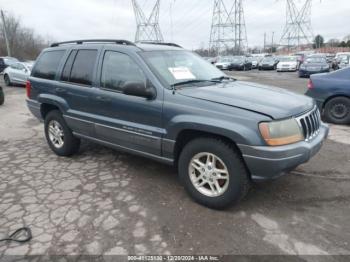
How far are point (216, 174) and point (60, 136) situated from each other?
3.05 metres

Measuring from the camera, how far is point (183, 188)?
4.16 m

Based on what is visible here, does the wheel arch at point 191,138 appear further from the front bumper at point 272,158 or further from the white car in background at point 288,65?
the white car in background at point 288,65

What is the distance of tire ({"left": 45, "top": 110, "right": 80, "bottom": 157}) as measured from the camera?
5.24 m

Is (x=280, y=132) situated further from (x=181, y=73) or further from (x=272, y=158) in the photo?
(x=181, y=73)

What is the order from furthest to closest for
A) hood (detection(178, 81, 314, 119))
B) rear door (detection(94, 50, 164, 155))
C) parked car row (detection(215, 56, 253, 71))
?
parked car row (detection(215, 56, 253, 71))
rear door (detection(94, 50, 164, 155))
hood (detection(178, 81, 314, 119))

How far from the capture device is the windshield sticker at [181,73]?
4.03 metres

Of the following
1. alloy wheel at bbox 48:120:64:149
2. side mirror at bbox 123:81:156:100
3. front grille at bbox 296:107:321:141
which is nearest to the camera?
front grille at bbox 296:107:321:141

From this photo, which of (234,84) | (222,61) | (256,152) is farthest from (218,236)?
(222,61)

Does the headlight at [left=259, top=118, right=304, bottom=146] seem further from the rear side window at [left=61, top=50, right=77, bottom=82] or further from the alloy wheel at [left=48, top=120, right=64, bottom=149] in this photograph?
the alloy wheel at [left=48, top=120, right=64, bottom=149]

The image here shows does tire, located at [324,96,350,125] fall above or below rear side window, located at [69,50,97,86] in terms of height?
below

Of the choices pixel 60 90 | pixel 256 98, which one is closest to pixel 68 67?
pixel 60 90

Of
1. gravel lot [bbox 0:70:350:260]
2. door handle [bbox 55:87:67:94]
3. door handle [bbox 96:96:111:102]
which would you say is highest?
door handle [bbox 55:87:67:94]

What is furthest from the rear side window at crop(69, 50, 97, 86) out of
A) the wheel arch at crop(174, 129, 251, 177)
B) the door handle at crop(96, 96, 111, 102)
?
the wheel arch at crop(174, 129, 251, 177)

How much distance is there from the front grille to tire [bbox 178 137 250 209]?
0.75m
